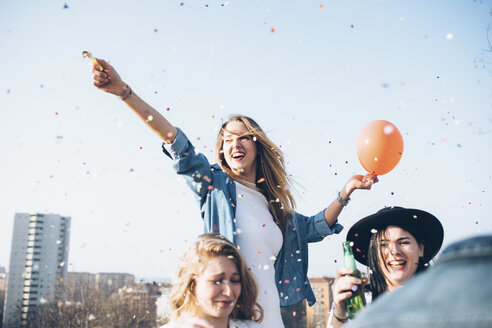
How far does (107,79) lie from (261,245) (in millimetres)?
1665

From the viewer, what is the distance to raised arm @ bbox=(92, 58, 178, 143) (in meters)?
3.13

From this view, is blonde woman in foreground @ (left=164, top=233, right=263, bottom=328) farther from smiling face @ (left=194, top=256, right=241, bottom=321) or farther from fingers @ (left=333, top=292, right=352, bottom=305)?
fingers @ (left=333, top=292, right=352, bottom=305)

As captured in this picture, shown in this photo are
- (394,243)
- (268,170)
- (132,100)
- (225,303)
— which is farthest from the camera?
(268,170)

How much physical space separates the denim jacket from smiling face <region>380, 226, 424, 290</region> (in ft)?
1.91

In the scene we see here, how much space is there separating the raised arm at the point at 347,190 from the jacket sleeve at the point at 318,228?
44 mm

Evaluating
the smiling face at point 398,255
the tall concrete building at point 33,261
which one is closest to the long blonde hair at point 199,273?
the smiling face at point 398,255

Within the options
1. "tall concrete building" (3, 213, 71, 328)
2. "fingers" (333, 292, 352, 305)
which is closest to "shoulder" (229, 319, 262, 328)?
"fingers" (333, 292, 352, 305)

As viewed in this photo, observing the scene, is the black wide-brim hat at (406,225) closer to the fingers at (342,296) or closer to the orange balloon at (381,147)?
the orange balloon at (381,147)

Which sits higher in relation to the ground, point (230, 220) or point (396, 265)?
point (230, 220)

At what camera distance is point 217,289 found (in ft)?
9.71

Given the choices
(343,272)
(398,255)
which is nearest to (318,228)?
(398,255)

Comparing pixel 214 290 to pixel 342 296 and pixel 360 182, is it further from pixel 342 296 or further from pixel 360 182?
pixel 360 182

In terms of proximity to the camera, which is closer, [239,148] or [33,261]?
[239,148]

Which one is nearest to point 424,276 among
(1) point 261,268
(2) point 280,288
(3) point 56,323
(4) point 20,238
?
(1) point 261,268
